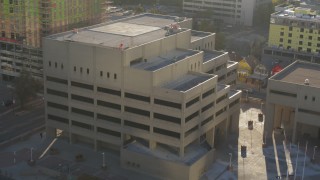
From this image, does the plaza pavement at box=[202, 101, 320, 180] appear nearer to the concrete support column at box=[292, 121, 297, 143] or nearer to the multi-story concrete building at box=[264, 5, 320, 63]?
the concrete support column at box=[292, 121, 297, 143]

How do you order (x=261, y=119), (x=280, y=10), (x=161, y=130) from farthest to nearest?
(x=280, y=10)
(x=261, y=119)
(x=161, y=130)

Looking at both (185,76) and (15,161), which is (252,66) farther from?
(15,161)

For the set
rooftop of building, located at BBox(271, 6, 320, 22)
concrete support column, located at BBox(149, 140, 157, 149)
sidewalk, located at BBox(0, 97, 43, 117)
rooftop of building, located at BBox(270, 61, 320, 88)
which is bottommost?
sidewalk, located at BBox(0, 97, 43, 117)

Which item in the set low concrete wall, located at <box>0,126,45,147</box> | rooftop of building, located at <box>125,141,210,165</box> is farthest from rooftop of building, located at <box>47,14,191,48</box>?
low concrete wall, located at <box>0,126,45,147</box>

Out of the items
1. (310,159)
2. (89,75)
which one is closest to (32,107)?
(89,75)

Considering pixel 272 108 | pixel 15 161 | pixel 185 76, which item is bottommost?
pixel 15 161

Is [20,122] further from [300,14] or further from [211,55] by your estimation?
[300,14]
